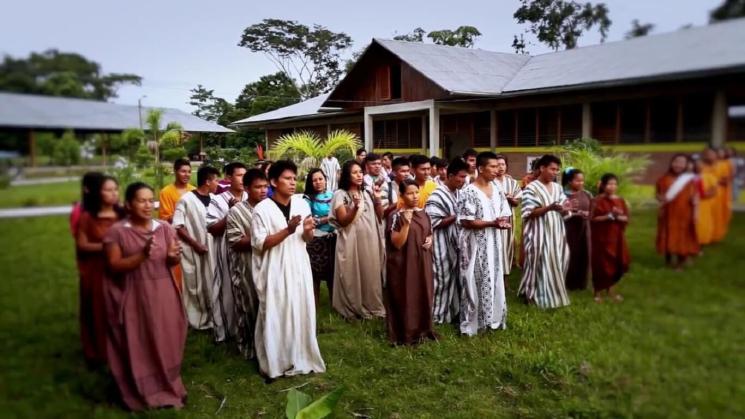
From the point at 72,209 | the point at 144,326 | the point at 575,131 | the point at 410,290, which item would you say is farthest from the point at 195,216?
the point at 575,131

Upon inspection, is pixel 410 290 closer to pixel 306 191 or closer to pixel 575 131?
pixel 306 191

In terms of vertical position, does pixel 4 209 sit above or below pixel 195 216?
above

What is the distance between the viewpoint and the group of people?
2.79 meters

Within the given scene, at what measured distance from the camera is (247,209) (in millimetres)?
4266

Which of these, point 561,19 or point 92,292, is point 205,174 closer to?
point 92,292

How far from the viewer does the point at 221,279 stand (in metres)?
5.08

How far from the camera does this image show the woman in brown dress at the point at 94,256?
225cm

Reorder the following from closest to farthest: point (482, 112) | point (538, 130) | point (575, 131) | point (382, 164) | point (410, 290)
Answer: point (575, 131), point (538, 130), point (482, 112), point (410, 290), point (382, 164)

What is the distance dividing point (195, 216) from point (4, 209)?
3125 mm

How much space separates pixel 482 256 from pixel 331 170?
1648 mm

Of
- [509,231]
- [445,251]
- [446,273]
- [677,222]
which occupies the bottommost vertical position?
[446,273]

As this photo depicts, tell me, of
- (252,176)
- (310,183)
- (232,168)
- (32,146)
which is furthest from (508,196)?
(32,146)

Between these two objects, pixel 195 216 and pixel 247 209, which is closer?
pixel 247 209

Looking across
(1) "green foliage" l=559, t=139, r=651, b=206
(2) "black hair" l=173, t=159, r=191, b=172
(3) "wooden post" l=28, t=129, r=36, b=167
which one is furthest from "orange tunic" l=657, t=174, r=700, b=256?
(2) "black hair" l=173, t=159, r=191, b=172
